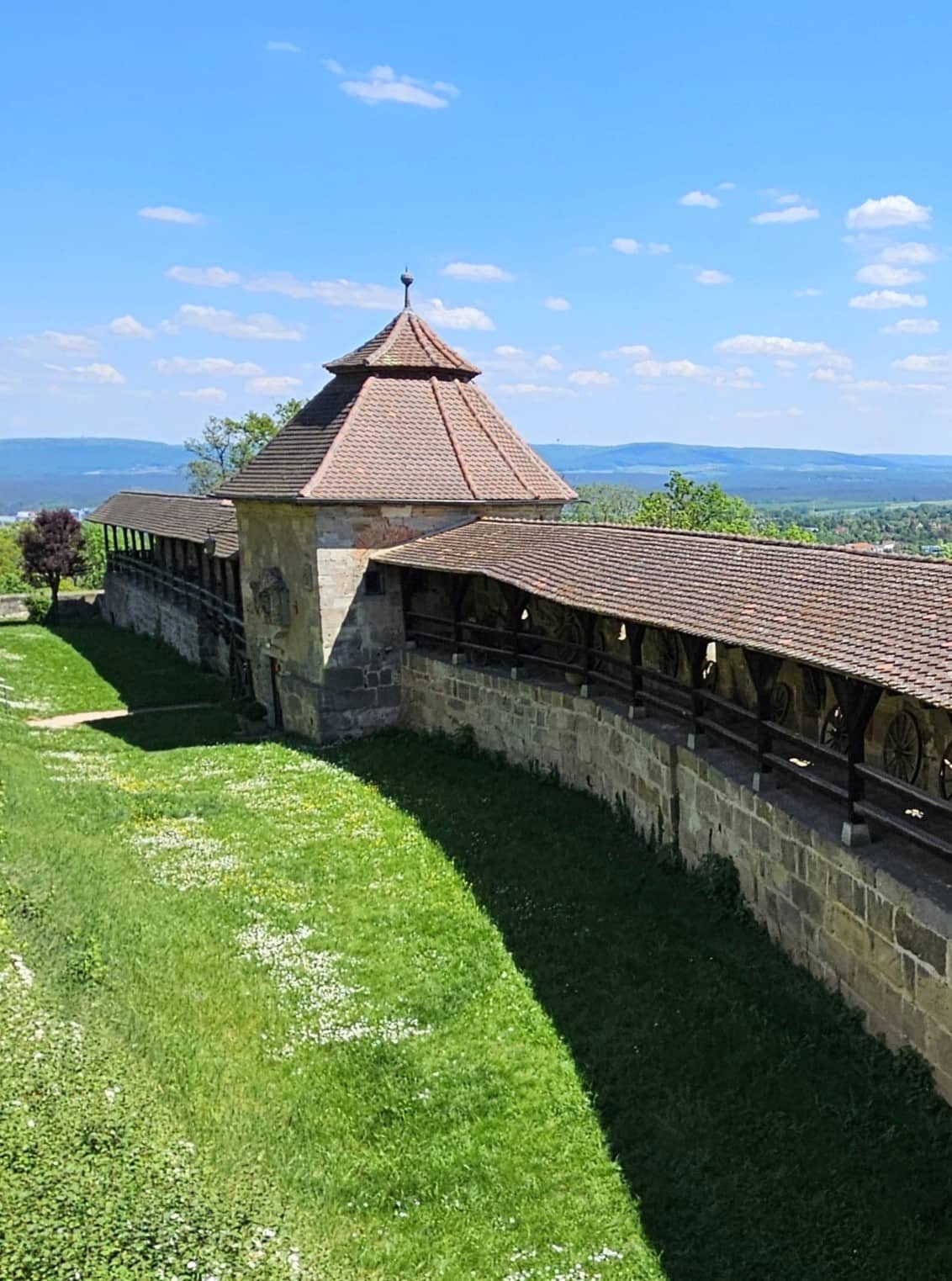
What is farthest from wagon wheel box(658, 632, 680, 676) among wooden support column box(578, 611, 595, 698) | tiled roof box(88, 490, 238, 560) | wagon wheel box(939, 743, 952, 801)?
tiled roof box(88, 490, 238, 560)

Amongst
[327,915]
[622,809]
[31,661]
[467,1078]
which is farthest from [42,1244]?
[31,661]

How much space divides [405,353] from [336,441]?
2.81m

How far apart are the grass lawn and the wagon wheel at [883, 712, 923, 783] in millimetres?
1834

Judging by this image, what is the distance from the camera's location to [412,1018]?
771 cm

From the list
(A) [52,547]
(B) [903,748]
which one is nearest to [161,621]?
(A) [52,547]

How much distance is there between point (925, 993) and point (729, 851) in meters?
2.75

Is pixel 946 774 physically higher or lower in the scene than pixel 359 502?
lower

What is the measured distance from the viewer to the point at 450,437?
1741 centimetres

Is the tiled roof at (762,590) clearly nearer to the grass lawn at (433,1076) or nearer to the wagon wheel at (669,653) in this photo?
the wagon wheel at (669,653)

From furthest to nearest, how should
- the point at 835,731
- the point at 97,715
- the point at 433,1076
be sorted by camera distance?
the point at 97,715
the point at 835,731
the point at 433,1076

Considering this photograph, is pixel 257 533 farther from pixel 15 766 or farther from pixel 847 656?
pixel 847 656

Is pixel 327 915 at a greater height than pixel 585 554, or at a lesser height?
lesser

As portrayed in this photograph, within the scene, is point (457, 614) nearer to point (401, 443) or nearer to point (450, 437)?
point (401, 443)

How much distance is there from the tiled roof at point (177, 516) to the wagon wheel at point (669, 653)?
12.6 m
